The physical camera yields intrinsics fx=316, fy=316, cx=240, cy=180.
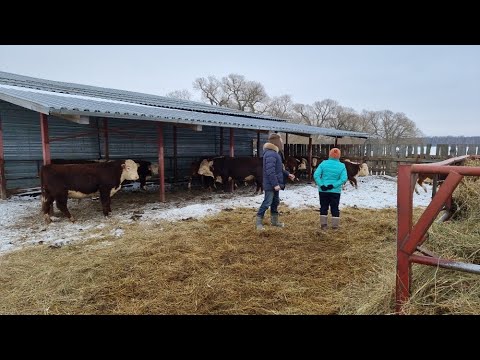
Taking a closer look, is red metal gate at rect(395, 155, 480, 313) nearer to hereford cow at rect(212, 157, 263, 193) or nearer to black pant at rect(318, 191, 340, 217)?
black pant at rect(318, 191, 340, 217)

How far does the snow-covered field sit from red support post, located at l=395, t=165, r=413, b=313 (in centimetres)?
505

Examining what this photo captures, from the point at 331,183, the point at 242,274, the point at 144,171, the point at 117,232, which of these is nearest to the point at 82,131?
the point at 144,171

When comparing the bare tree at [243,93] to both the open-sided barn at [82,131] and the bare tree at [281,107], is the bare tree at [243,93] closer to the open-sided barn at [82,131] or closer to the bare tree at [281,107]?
the bare tree at [281,107]

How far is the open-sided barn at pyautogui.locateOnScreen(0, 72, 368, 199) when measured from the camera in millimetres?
7711

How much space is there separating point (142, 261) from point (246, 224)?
263 cm

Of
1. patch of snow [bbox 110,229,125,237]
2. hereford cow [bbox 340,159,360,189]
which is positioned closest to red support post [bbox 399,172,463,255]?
patch of snow [bbox 110,229,125,237]

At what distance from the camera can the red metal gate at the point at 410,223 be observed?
2227 millimetres

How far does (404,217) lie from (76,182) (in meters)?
7.04

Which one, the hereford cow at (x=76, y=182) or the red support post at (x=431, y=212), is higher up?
the red support post at (x=431, y=212)

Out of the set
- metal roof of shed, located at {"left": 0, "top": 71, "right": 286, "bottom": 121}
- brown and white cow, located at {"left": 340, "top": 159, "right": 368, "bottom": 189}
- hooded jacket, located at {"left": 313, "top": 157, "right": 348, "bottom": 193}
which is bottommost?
brown and white cow, located at {"left": 340, "top": 159, "right": 368, "bottom": 189}

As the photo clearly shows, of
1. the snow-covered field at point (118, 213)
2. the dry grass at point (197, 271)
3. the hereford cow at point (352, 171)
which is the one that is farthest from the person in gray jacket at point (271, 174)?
the hereford cow at point (352, 171)
